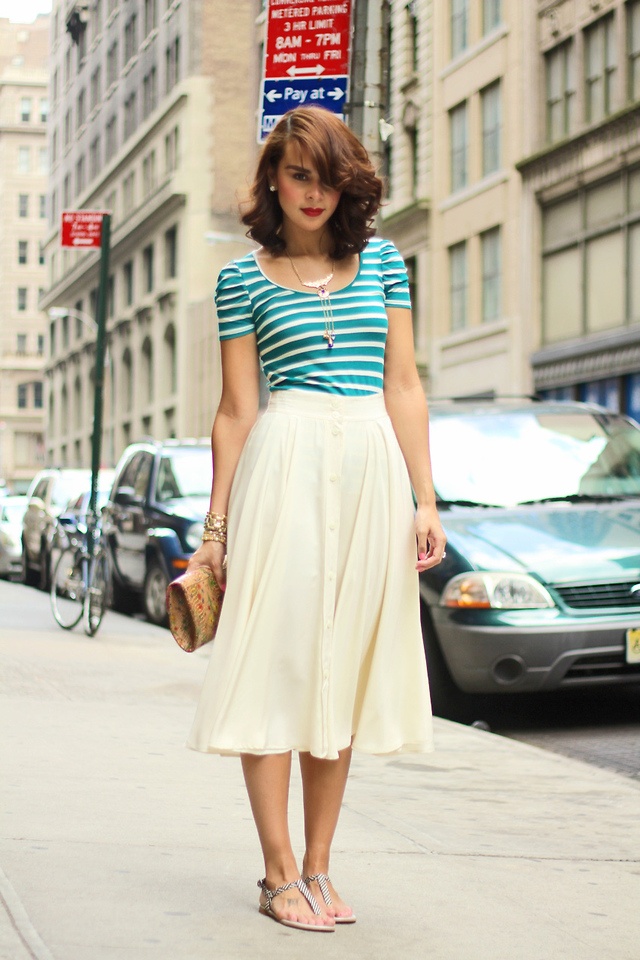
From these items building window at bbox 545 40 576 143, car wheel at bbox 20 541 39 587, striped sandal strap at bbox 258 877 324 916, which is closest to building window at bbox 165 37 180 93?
building window at bbox 545 40 576 143

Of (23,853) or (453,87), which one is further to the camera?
(453,87)

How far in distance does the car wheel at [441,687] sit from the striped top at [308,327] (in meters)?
3.94

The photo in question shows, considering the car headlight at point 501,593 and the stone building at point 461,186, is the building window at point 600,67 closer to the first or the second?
the stone building at point 461,186

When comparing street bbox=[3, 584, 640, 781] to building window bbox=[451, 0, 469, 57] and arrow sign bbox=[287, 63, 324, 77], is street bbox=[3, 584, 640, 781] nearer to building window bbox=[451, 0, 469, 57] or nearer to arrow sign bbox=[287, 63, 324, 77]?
arrow sign bbox=[287, 63, 324, 77]

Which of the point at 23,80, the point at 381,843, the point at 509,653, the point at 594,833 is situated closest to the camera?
the point at 381,843

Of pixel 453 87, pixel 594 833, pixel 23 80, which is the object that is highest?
pixel 23 80

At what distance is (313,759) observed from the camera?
3.87 meters

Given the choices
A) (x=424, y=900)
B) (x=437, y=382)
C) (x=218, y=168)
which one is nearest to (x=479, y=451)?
(x=424, y=900)

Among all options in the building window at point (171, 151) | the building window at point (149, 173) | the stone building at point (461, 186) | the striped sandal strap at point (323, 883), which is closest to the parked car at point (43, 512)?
the stone building at point (461, 186)

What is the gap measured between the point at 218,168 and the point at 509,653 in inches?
1878

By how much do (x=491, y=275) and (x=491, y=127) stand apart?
3.21 metres

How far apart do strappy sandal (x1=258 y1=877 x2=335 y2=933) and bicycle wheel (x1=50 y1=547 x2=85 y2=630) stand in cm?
881

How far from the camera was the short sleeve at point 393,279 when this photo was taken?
398 cm

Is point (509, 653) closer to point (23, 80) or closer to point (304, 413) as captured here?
point (304, 413)
